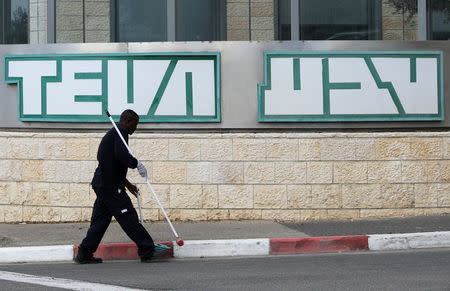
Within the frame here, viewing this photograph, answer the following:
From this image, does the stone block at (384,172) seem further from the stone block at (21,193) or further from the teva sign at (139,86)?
the stone block at (21,193)

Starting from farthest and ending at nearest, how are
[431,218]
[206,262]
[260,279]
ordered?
[431,218]
[206,262]
[260,279]

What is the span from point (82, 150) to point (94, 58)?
1.44 metres

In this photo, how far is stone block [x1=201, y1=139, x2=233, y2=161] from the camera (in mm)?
12023

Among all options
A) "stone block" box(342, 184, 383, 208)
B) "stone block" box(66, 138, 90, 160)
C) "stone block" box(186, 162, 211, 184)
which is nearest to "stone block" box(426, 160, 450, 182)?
"stone block" box(342, 184, 383, 208)

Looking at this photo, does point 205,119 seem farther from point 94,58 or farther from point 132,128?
point 132,128

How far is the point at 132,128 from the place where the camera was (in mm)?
9219

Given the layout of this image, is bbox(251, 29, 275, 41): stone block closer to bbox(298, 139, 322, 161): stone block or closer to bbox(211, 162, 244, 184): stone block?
bbox(298, 139, 322, 161): stone block

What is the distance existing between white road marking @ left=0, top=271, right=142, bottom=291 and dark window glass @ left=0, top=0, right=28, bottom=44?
18.8ft

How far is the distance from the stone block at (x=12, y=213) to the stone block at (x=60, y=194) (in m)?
0.59

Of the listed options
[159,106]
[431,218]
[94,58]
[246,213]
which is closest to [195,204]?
[246,213]

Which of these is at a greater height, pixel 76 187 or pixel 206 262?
pixel 76 187

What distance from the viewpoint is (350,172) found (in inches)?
472

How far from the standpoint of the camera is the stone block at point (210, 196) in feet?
39.4

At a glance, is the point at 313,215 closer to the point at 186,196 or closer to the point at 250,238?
→ the point at 186,196
